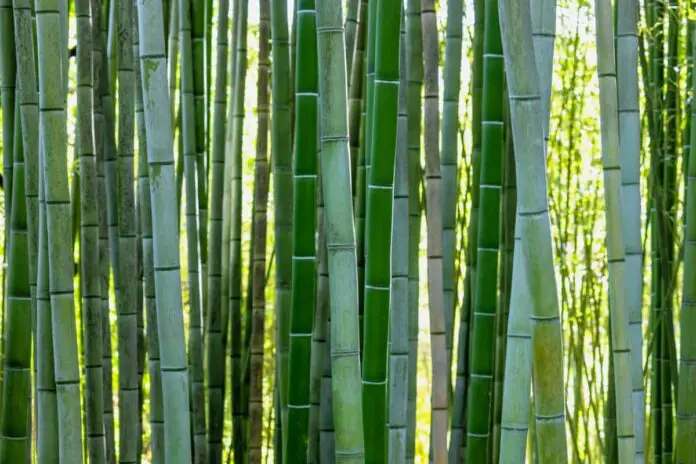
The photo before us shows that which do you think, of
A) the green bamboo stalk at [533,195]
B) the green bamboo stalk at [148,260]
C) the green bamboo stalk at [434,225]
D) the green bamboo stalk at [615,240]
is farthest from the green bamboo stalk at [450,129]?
the green bamboo stalk at [533,195]

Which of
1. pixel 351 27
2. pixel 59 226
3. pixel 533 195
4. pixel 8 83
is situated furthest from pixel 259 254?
pixel 533 195

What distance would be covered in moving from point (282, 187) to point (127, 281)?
0.45 meters

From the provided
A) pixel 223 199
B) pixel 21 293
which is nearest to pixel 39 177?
pixel 21 293

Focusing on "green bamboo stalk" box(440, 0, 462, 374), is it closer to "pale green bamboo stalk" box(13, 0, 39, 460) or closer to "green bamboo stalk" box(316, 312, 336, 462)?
"green bamboo stalk" box(316, 312, 336, 462)

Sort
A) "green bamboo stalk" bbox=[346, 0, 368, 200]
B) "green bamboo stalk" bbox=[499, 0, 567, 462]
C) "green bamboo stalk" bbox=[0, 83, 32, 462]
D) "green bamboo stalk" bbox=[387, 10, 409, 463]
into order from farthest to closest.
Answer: "green bamboo stalk" bbox=[346, 0, 368, 200] → "green bamboo stalk" bbox=[387, 10, 409, 463] → "green bamboo stalk" bbox=[0, 83, 32, 462] → "green bamboo stalk" bbox=[499, 0, 567, 462]

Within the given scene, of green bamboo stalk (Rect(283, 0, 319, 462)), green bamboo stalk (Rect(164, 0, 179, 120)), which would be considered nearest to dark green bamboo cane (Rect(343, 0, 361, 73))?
green bamboo stalk (Rect(283, 0, 319, 462))

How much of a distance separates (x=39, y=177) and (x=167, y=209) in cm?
35

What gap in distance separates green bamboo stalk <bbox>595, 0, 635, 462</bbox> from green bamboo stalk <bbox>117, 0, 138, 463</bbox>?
90 cm

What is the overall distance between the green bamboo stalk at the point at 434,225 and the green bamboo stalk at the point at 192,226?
0.57 meters

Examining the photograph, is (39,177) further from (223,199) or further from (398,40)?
(223,199)

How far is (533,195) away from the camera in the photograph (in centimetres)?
117

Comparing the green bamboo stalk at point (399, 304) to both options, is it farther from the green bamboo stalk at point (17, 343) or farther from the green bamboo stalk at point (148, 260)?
the green bamboo stalk at point (17, 343)

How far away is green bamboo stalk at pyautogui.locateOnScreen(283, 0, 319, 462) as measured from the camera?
1.71 m

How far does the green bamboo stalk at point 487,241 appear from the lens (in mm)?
1835
